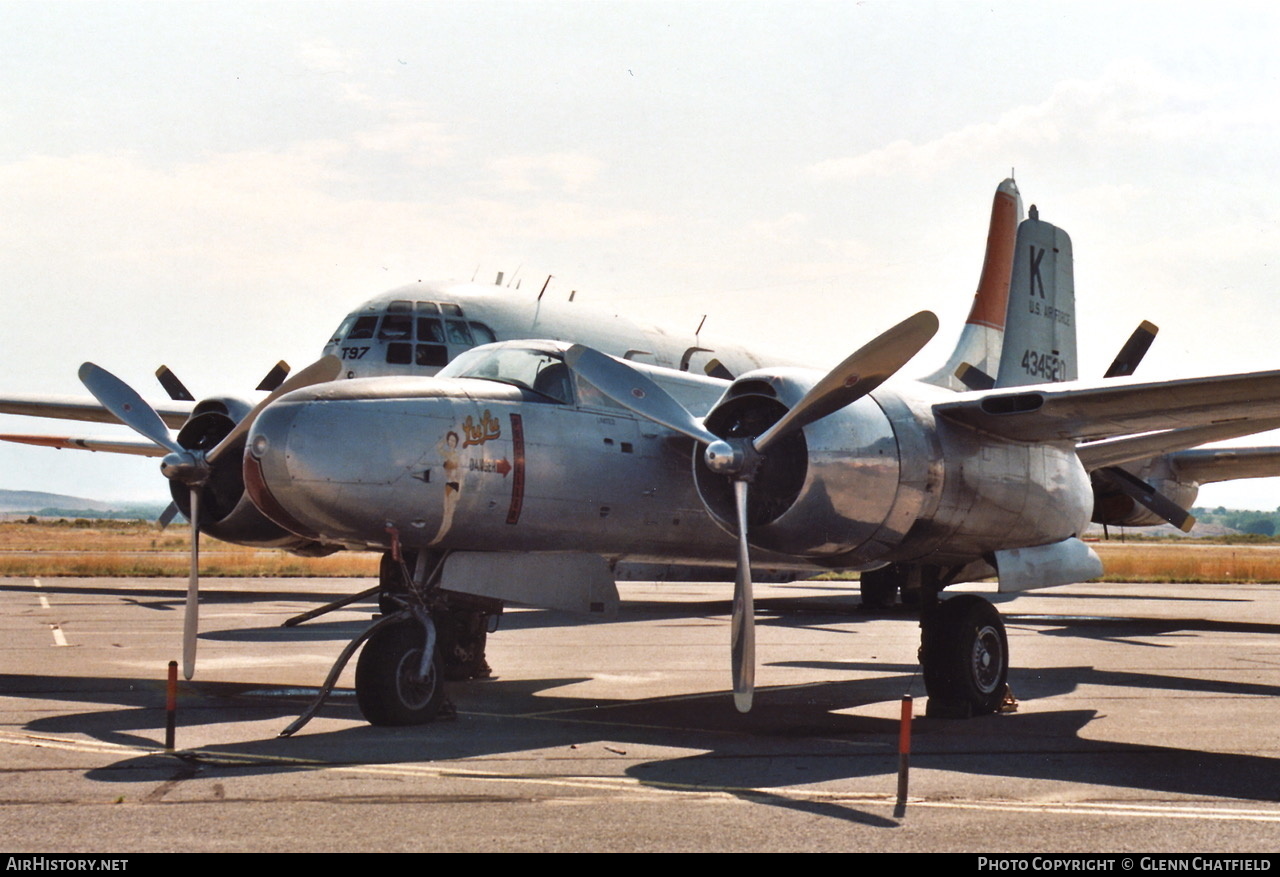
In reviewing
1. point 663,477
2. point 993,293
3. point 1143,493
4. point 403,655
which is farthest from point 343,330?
point 993,293

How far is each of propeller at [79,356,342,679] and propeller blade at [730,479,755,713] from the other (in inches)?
178

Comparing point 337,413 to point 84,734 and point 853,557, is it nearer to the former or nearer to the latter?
point 84,734

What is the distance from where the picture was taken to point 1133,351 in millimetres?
21047

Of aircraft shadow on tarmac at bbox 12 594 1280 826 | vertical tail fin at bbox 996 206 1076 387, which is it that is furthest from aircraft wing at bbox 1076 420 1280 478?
aircraft shadow on tarmac at bbox 12 594 1280 826

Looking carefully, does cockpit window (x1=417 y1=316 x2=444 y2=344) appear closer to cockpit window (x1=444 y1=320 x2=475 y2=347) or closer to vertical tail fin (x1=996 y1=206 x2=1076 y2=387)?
cockpit window (x1=444 y1=320 x2=475 y2=347)

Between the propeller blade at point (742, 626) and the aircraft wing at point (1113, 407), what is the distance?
2.71 m

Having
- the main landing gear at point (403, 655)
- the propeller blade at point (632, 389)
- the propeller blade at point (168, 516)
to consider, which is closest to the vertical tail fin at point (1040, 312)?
the propeller blade at point (632, 389)

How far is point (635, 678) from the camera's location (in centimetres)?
1625

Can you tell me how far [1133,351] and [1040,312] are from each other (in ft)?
14.8

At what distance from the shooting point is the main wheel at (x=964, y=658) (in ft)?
43.8

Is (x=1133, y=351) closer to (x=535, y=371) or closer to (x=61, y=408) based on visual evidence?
(x=535, y=371)

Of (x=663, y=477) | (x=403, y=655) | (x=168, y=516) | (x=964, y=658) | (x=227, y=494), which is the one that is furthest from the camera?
(x=168, y=516)
